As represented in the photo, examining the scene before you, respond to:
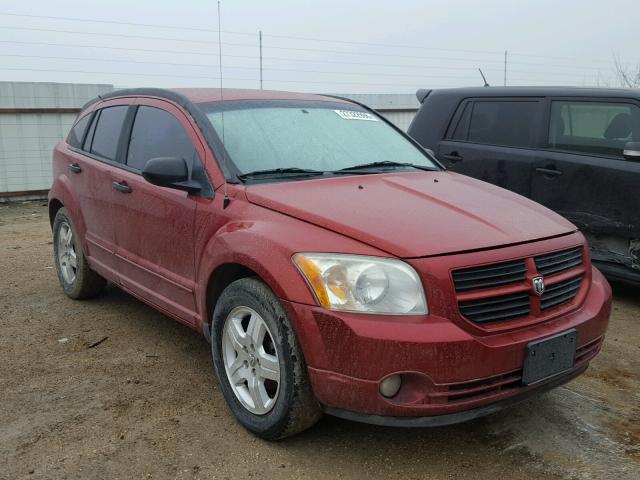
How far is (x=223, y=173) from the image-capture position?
3.31 meters

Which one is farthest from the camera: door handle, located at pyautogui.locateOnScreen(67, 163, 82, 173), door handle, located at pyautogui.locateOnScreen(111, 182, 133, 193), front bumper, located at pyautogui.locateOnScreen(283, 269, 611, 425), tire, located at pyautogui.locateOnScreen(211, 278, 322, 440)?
door handle, located at pyautogui.locateOnScreen(67, 163, 82, 173)

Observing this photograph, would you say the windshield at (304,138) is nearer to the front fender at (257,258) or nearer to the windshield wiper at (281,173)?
the windshield wiper at (281,173)

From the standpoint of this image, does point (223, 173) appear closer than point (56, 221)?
Yes

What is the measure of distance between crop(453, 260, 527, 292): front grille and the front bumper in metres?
0.18

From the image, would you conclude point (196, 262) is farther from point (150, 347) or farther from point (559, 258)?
point (559, 258)

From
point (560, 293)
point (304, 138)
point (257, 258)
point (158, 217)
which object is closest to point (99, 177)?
point (158, 217)

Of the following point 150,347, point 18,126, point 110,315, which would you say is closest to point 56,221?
point 110,315

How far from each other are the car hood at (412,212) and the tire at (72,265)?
2.40 metres

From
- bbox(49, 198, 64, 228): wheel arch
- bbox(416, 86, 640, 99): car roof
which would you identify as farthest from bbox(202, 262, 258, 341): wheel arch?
bbox(416, 86, 640, 99): car roof

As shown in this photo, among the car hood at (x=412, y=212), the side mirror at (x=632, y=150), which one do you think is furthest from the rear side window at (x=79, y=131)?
the side mirror at (x=632, y=150)

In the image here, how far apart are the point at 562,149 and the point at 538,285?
126 inches

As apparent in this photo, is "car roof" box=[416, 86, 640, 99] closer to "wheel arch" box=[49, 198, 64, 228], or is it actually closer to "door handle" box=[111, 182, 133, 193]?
"door handle" box=[111, 182, 133, 193]

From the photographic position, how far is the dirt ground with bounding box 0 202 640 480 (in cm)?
276

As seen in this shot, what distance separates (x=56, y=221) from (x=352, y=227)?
140 inches
